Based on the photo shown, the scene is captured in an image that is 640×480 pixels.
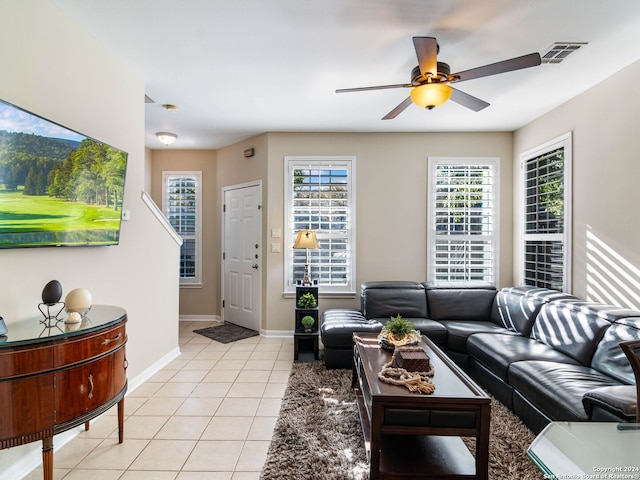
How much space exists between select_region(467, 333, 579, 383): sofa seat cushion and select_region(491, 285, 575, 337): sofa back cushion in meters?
0.19

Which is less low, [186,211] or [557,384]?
[186,211]

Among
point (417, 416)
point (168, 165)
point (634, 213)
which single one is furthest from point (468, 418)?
point (168, 165)

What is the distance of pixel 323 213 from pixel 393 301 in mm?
1504

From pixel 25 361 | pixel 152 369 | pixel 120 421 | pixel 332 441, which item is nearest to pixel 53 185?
pixel 25 361

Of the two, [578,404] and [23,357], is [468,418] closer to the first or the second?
[578,404]

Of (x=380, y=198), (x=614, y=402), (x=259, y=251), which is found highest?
(x=380, y=198)

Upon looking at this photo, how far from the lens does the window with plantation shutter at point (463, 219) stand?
4.48 meters

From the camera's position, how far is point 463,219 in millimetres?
4488

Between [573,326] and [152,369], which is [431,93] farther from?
[152,369]

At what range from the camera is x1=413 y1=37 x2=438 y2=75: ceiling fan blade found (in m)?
1.96

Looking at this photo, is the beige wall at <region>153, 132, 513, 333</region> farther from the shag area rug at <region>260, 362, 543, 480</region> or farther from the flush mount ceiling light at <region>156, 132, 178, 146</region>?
the shag area rug at <region>260, 362, 543, 480</region>

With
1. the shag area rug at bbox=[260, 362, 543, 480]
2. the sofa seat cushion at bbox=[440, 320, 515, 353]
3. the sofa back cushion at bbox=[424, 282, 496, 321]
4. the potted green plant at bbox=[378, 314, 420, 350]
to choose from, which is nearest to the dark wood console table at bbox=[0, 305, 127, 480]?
the shag area rug at bbox=[260, 362, 543, 480]

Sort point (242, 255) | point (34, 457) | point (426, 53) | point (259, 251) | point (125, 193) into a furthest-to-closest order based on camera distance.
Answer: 1. point (242, 255)
2. point (259, 251)
3. point (125, 193)
4. point (426, 53)
5. point (34, 457)

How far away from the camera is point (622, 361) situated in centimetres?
220
